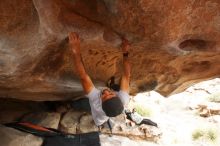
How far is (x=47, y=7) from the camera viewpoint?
3.82m

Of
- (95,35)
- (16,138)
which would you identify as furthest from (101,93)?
(16,138)

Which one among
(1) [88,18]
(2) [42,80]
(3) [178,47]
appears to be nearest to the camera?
(1) [88,18]

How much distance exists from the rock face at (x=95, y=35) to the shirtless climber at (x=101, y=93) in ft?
0.43

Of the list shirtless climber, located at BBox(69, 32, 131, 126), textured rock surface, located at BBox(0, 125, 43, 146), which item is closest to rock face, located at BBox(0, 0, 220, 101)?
shirtless climber, located at BBox(69, 32, 131, 126)

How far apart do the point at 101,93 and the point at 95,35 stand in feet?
2.29

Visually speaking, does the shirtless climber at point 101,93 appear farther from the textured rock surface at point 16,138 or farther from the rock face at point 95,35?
the textured rock surface at point 16,138

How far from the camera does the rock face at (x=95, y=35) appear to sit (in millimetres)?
3824

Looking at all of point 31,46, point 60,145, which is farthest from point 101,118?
point 31,46

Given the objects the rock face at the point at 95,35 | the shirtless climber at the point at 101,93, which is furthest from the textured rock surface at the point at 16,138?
the shirtless climber at the point at 101,93

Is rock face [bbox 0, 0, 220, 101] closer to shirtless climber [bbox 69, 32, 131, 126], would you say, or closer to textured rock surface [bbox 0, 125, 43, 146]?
shirtless climber [bbox 69, 32, 131, 126]

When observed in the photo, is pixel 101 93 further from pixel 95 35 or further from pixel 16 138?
pixel 16 138

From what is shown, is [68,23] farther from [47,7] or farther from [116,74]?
[116,74]

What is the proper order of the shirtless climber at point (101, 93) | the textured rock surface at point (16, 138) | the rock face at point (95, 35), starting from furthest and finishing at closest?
the textured rock surface at point (16, 138) < the shirtless climber at point (101, 93) < the rock face at point (95, 35)

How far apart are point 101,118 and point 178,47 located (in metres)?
1.31
